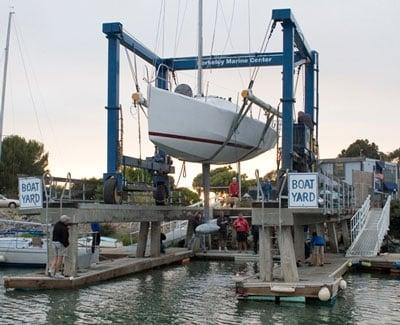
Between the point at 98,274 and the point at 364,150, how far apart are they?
7074 cm

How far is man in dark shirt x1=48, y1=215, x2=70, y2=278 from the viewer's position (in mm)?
17531

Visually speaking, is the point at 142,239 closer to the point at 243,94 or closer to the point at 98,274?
the point at 98,274

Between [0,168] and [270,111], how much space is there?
4463 centimetres

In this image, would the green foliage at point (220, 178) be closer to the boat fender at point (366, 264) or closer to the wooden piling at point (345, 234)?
the wooden piling at point (345, 234)

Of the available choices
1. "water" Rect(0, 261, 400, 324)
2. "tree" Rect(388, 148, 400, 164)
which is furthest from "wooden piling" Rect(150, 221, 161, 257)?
"tree" Rect(388, 148, 400, 164)

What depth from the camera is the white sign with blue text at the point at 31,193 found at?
723 inches

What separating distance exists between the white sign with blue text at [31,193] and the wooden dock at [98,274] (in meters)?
A: 1.91

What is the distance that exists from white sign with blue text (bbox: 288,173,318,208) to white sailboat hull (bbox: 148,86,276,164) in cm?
702

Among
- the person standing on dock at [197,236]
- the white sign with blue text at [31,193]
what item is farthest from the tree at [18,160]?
the white sign with blue text at [31,193]

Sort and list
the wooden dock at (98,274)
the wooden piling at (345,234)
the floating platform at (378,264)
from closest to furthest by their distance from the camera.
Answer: the wooden dock at (98,274) < the floating platform at (378,264) < the wooden piling at (345,234)

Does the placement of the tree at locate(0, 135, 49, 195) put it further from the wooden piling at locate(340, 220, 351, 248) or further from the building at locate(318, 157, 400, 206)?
the wooden piling at locate(340, 220, 351, 248)

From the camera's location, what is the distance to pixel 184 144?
74.3 ft

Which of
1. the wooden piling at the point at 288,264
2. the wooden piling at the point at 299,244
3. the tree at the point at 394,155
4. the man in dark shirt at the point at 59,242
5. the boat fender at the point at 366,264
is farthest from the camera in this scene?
the tree at the point at 394,155

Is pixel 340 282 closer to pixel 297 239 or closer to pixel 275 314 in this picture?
pixel 275 314
